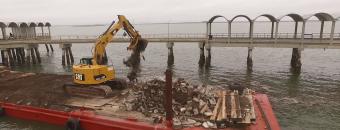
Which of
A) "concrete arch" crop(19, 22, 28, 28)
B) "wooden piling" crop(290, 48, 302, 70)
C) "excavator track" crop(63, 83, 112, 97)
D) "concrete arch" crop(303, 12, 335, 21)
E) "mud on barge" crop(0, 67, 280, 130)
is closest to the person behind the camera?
"mud on barge" crop(0, 67, 280, 130)

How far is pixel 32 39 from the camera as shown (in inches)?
1986

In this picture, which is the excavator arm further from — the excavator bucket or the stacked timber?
the stacked timber

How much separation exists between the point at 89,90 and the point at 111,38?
177 inches

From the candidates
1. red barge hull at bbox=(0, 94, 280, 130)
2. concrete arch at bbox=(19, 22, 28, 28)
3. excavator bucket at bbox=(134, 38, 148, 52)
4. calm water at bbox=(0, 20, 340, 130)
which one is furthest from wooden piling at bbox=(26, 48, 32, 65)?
excavator bucket at bbox=(134, 38, 148, 52)

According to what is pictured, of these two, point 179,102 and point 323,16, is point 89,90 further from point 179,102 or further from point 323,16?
point 323,16

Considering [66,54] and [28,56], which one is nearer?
[28,56]

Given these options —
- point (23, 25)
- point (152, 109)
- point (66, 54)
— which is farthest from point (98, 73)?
point (23, 25)

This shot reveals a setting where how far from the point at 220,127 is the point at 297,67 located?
2658cm

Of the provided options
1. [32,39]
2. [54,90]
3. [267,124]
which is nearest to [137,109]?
[267,124]

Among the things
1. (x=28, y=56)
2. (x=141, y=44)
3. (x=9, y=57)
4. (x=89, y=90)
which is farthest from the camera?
(x=9, y=57)

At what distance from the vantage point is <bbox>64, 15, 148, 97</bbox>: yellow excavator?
800 inches

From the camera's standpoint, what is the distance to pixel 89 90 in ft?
70.0

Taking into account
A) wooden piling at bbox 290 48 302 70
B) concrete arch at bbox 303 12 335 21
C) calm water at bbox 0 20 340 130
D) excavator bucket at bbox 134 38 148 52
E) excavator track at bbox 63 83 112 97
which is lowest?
calm water at bbox 0 20 340 130

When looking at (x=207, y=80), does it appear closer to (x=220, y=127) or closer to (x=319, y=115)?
(x=319, y=115)
